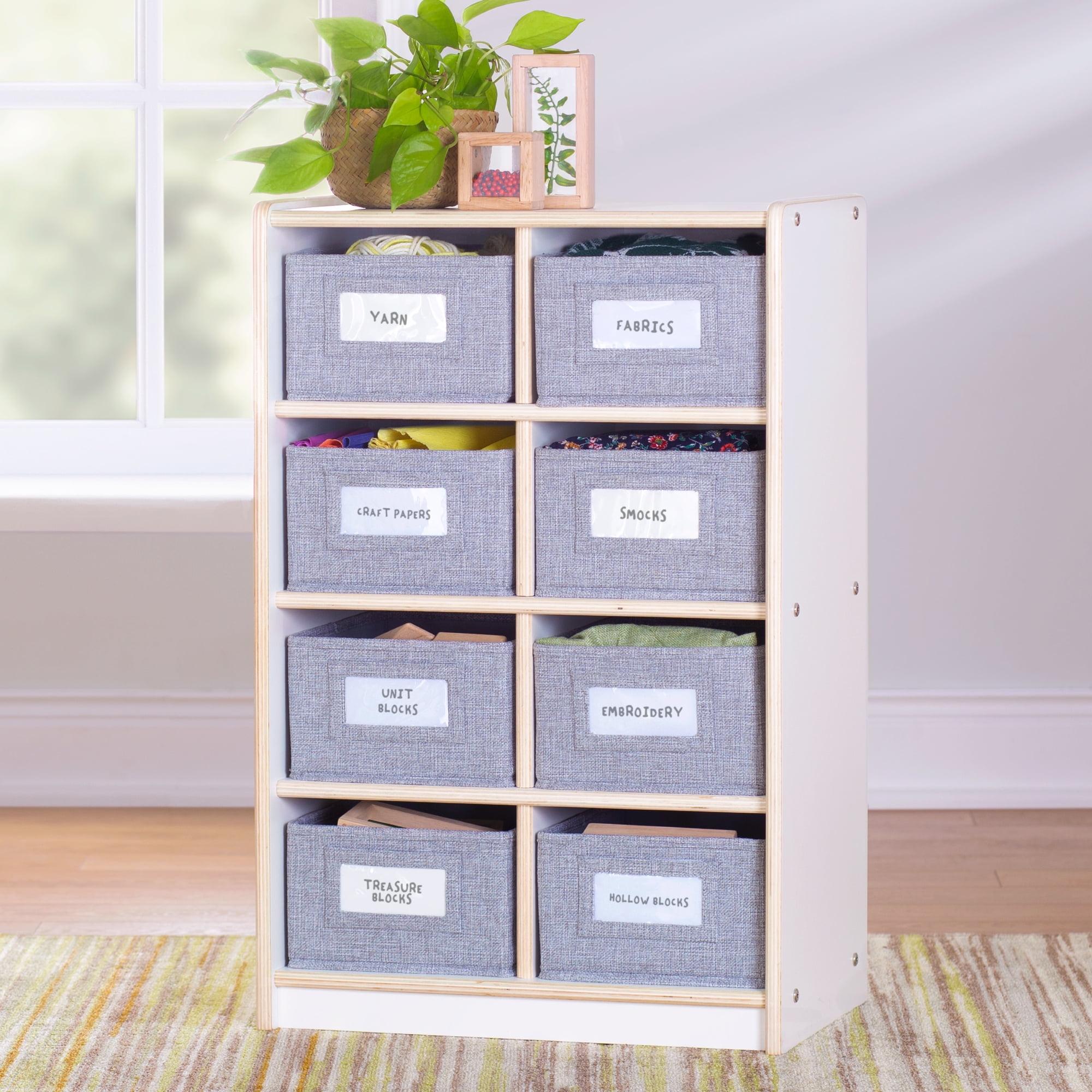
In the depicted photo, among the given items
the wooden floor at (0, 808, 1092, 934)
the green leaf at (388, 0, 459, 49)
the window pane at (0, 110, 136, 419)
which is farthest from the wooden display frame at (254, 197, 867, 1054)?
the window pane at (0, 110, 136, 419)

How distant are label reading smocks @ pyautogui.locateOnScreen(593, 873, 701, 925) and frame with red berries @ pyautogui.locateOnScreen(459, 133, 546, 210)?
0.82 metres

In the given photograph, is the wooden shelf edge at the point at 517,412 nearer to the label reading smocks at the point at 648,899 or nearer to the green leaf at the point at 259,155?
the green leaf at the point at 259,155

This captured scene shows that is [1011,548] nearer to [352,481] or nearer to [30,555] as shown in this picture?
[352,481]

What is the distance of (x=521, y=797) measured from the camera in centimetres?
184

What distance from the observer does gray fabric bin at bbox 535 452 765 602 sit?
1.78 metres

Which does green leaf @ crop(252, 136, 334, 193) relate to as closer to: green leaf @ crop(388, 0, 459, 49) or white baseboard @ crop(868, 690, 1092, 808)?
green leaf @ crop(388, 0, 459, 49)

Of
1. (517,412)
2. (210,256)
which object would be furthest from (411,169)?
(210,256)

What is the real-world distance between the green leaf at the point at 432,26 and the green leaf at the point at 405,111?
8 centimetres

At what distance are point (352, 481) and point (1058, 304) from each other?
58.6 inches

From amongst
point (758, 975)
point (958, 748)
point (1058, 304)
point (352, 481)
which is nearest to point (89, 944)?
point (352, 481)

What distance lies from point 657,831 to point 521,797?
18 centimetres

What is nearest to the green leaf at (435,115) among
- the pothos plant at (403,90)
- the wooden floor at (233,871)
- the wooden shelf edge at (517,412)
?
the pothos plant at (403,90)

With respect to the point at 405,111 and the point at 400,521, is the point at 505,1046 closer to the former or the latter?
the point at 400,521

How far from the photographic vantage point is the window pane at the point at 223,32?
283cm
